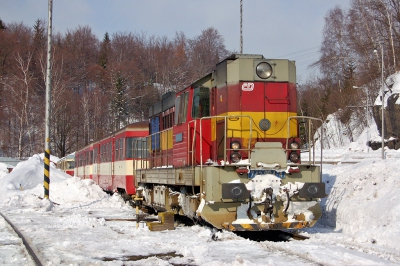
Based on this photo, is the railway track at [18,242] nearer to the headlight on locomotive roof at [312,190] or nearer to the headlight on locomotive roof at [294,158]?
the headlight on locomotive roof at [312,190]

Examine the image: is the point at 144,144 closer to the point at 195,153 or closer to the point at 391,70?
the point at 195,153

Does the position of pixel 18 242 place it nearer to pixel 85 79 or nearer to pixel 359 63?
pixel 359 63

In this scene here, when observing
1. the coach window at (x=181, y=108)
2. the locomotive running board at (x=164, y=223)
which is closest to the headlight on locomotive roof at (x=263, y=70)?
the coach window at (x=181, y=108)

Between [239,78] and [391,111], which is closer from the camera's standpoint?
[239,78]

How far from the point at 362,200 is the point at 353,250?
11.3 feet

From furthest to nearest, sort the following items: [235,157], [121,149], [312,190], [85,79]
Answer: [85,79], [121,149], [235,157], [312,190]

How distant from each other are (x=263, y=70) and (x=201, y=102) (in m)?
→ 1.54

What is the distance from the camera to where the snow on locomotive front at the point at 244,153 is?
8812mm

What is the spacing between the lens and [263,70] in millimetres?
9883

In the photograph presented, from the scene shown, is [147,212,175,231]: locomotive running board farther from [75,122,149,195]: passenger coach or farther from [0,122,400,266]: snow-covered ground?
[75,122,149,195]: passenger coach

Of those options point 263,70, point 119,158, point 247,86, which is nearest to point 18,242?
point 247,86

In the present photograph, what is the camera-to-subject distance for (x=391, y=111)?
34.9 metres

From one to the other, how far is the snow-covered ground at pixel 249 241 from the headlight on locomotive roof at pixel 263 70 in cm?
326

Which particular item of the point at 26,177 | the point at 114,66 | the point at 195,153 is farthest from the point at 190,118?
the point at 114,66
